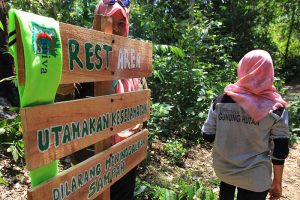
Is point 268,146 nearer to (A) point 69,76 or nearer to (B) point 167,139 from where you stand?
(A) point 69,76

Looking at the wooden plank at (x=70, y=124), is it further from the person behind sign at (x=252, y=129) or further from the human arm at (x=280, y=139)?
the human arm at (x=280, y=139)

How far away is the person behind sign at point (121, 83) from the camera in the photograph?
2.24 meters

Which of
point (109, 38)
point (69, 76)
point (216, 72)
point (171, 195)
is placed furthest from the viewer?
point (216, 72)

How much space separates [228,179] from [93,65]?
161cm

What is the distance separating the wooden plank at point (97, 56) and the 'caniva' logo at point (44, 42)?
13 centimetres

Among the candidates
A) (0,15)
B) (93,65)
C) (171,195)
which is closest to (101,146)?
(93,65)

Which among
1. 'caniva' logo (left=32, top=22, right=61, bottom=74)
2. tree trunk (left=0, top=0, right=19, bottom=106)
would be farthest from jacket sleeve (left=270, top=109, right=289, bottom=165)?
tree trunk (left=0, top=0, right=19, bottom=106)

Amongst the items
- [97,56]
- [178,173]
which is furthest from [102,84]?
[178,173]

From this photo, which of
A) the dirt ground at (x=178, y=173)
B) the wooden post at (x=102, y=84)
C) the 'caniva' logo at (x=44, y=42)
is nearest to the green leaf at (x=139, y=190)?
the dirt ground at (x=178, y=173)

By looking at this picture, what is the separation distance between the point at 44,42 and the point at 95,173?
789mm

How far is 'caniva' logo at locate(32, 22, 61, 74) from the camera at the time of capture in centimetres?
139

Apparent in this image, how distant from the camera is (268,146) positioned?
2.81 meters

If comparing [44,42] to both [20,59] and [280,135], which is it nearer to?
[20,59]

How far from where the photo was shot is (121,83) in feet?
7.63
